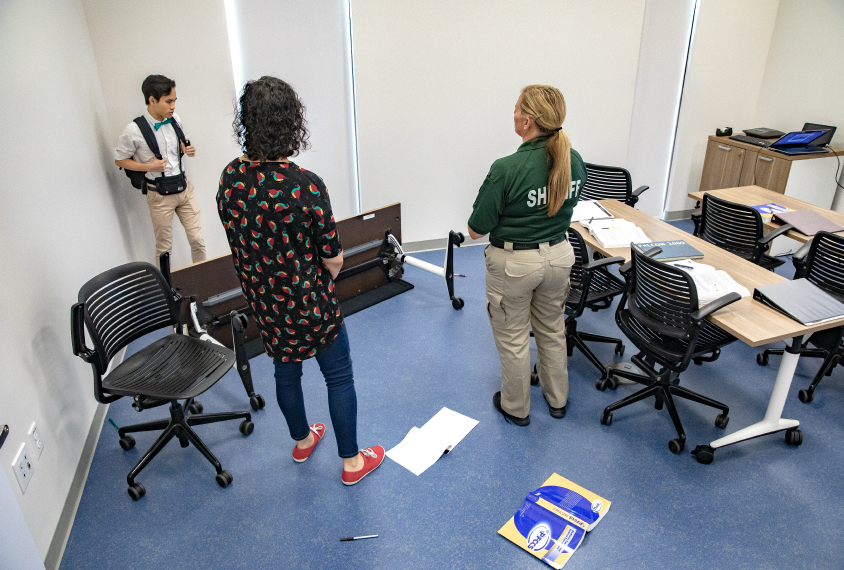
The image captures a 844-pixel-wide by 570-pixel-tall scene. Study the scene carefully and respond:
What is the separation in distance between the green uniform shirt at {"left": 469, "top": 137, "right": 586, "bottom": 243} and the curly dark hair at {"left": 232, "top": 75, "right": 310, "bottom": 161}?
2.73 feet

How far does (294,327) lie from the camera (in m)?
2.01

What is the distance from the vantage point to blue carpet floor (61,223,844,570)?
2.10 m

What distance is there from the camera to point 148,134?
3393 millimetres

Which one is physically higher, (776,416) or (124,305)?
(124,305)

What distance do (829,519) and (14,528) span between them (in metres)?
2.82

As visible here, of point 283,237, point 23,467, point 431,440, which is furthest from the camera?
point 431,440

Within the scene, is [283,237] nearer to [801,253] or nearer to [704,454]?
[704,454]

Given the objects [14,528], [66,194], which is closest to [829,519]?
[14,528]

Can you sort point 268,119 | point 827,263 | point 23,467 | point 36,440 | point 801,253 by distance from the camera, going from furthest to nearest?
point 801,253 → point 827,263 → point 36,440 → point 23,467 → point 268,119

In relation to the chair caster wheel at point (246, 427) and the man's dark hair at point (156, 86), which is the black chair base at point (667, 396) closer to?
the chair caster wheel at point (246, 427)

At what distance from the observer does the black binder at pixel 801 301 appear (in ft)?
7.51

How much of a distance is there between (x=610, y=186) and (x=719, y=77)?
6.62 ft

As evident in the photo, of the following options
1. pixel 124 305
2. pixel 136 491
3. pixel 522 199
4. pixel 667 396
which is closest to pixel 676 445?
pixel 667 396

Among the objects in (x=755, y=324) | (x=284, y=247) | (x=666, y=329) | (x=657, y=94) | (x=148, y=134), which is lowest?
(x=666, y=329)
